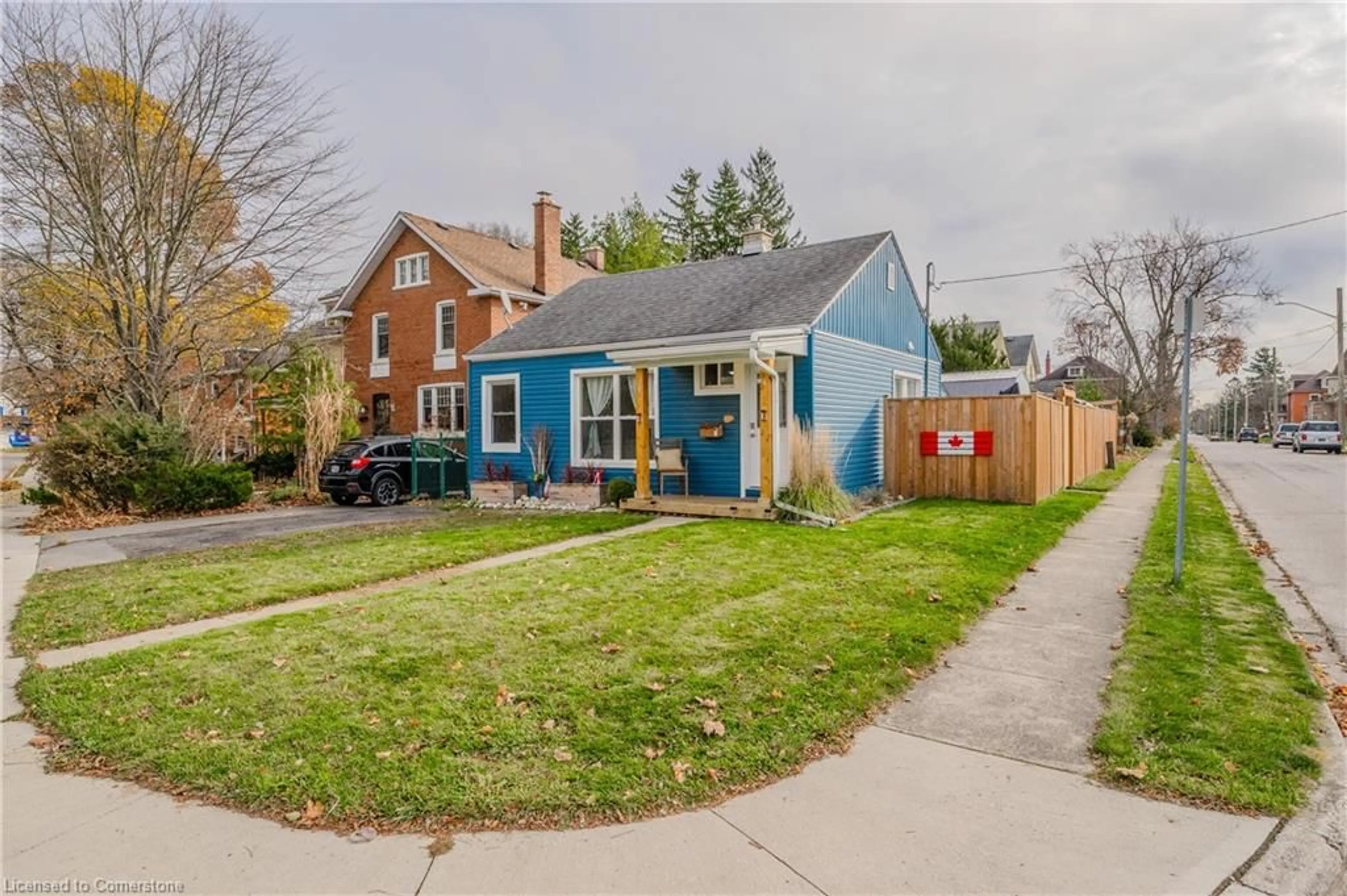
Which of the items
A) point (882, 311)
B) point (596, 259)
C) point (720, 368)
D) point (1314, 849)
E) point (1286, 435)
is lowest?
point (1314, 849)

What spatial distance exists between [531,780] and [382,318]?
937 inches

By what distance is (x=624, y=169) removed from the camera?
23.4 m

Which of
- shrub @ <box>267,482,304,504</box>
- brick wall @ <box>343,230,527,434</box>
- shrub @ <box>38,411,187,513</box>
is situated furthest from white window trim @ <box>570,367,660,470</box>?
brick wall @ <box>343,230,527,434</box>

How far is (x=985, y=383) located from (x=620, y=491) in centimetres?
2095

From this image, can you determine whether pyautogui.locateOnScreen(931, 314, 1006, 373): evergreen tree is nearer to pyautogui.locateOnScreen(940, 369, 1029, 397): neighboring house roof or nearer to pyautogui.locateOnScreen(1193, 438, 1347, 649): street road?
pyautogui.locateOnScreen(940, 369, 1029, 397): neighboring house roof

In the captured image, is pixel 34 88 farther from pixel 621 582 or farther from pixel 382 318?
pixel 621 582

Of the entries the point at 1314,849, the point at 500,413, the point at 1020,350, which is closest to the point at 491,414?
the point at 500,413

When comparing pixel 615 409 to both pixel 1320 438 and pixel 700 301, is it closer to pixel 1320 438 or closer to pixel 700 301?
pixel 700 301

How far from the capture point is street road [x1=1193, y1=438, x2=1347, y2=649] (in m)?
6.70

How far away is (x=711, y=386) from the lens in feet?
41.9

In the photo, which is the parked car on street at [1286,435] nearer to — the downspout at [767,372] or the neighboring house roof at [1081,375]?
the neighboring house roof at [1081,375]

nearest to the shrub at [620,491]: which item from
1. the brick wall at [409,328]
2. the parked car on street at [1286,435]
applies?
the brick wall at [409,328]

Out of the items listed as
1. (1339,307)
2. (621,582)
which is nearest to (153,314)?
(621,582)

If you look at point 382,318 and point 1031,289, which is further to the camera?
point 1031,289
